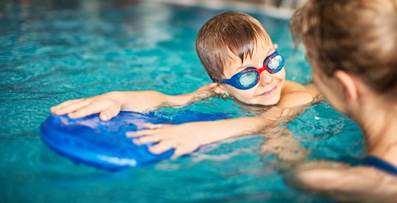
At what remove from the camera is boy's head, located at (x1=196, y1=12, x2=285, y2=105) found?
2.87 m

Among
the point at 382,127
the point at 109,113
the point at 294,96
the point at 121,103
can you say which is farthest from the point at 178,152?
the point at 294,96

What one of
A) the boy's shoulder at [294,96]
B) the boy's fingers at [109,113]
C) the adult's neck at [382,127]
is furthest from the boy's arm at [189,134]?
the adult's neck at [382,127]

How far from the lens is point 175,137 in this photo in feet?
7.73

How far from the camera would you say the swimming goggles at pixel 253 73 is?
9.41 feet

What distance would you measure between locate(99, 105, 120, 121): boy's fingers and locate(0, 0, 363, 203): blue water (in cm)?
33

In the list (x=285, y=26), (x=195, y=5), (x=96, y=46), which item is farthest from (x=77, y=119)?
(x=195, y=5)

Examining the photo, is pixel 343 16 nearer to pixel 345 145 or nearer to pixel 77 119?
pixel 345 145

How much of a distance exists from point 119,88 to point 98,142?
1.72m

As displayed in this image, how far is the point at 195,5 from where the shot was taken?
33.2 ft

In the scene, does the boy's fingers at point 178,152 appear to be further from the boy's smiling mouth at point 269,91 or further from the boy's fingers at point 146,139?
the boy's smiling mouth at point 269,91

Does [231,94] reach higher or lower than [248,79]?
lower

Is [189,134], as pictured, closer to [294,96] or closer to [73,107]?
[73,107]

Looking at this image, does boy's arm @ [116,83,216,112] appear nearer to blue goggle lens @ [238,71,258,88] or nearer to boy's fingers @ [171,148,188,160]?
blue goggle lens @ [238,71,258,88]

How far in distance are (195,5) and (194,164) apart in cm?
813
